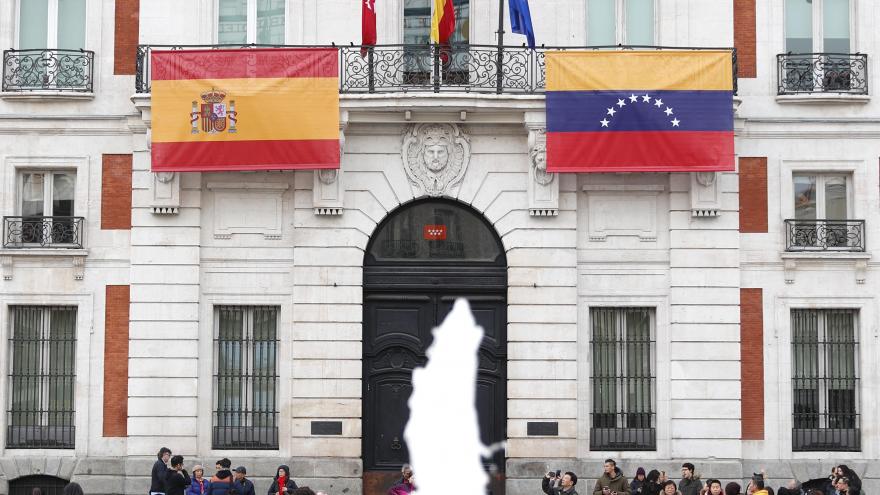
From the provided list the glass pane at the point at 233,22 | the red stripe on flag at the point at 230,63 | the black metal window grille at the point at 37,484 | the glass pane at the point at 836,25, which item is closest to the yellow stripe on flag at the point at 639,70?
the glass pane at the point at 836,25

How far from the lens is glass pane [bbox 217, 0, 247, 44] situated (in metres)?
27.4

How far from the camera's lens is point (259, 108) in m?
26.2

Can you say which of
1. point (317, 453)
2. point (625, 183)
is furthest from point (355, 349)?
point (625, 183)

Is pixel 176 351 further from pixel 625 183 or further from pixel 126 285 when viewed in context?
pixel 625 183

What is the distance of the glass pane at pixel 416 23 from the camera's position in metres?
27.5

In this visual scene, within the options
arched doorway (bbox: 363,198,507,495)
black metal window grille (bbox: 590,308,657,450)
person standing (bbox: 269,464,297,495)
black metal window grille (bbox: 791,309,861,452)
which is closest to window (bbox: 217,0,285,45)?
arched doorway (bbox: 363,198,507,495)

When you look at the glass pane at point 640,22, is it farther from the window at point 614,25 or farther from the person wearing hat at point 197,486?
the person wearing hat at point 197,486

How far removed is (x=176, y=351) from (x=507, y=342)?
6.16 meters

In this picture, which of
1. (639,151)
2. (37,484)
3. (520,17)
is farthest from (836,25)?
(37,484)

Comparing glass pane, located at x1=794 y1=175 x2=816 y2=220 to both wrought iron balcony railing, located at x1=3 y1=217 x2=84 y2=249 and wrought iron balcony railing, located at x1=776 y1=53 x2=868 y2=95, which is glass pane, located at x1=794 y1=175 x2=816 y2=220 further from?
wrought iron balcony railing, located at x1=3 y1=217 x2=84 y2=249

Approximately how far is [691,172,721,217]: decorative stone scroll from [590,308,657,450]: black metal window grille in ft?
7.02

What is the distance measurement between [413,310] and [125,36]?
758cm

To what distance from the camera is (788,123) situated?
26.9m

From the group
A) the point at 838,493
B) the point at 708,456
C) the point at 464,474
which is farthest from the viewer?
the point at 708,456
